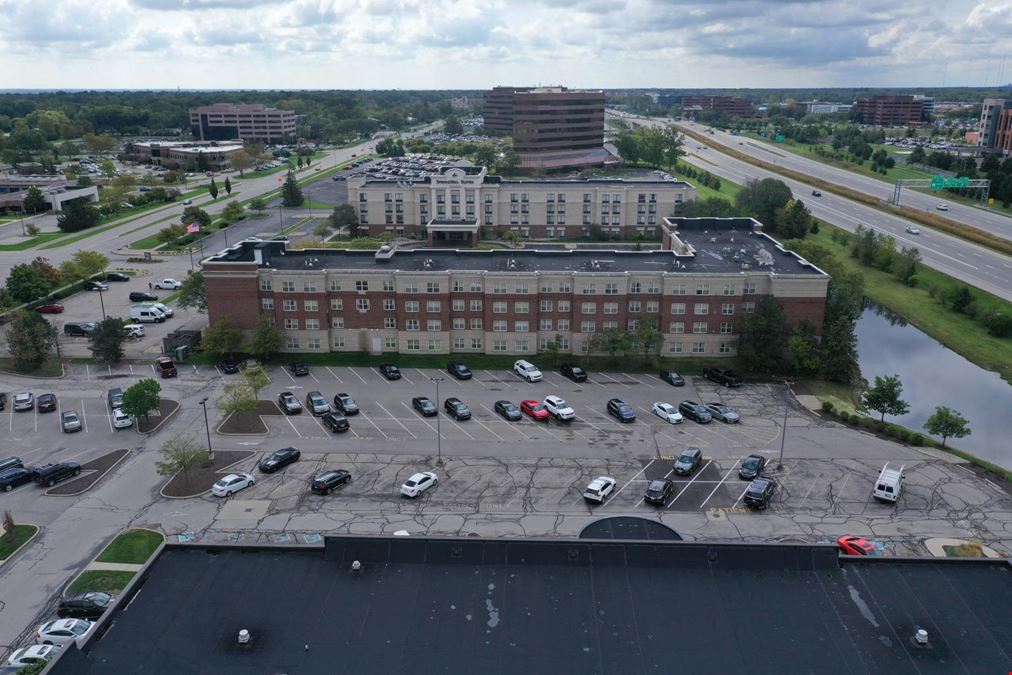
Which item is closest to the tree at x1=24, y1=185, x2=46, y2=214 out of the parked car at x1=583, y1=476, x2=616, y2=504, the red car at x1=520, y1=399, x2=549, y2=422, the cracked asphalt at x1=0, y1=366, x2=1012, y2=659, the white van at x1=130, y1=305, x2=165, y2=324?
the white van at x1=130, y1=305, x2=165, y2=324

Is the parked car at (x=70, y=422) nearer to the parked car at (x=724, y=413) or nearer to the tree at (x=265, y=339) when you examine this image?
the tree at (x=265, y=339)

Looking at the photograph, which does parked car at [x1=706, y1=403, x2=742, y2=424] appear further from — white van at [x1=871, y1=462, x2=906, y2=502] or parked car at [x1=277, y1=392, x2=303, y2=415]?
parked car at [x1=277, y1=392, x2=303, y2=415]

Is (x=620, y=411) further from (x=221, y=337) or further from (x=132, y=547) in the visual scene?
(x=221, y=337)

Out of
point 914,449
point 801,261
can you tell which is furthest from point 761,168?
point 914,449

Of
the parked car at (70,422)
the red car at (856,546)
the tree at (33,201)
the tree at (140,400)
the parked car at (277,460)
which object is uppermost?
the tree at (33,201)

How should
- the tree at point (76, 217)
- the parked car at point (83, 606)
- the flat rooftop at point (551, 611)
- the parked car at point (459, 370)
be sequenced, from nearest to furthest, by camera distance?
the flat rooftop at point (551, 611) < the parked car at point (83, 606) < the parked car at point (459, 370) < the tree at point (76, 217)

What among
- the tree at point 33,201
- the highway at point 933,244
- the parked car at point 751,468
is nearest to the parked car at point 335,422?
the parked car at point 751,468
